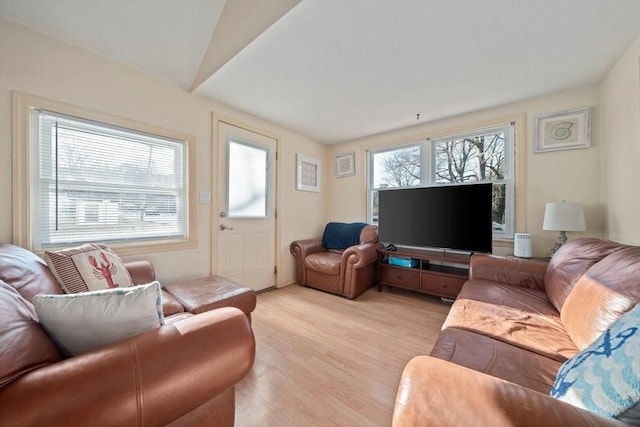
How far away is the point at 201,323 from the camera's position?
2.69 ft

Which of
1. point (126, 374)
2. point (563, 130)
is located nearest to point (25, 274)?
point (126, 374)

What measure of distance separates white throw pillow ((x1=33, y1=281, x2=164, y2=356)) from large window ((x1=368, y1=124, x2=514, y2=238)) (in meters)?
3.14

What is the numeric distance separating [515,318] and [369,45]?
1992 mm

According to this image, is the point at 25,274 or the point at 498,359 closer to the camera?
the point at 498,359

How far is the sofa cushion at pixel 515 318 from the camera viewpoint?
1.08 meters

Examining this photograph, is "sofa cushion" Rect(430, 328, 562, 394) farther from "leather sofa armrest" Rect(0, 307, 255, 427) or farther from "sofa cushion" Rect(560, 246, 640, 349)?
"leather sofa armrest" Rect(0, 307, 255, 427)

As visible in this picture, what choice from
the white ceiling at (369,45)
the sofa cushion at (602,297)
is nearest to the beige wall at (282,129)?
the white ceiling at (369,45)

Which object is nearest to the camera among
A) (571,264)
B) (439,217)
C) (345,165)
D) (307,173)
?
(571,264)

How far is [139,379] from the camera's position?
0.63m

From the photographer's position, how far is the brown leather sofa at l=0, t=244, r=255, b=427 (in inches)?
20.7

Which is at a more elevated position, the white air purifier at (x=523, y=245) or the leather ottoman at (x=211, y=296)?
the white air purifier at (x=523, y=245)

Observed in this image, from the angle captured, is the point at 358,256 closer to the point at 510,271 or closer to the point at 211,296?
the point at 510,271

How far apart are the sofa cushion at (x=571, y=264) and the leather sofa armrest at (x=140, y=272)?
2.74m

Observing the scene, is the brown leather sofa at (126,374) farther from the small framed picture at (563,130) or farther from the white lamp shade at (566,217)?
the small framed picture at (563,130)
